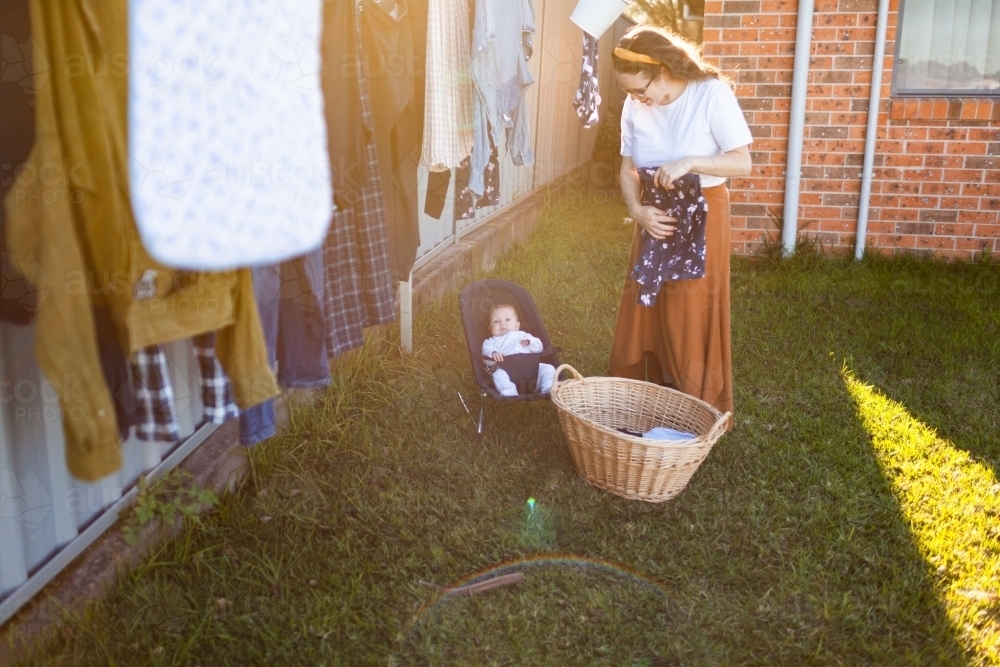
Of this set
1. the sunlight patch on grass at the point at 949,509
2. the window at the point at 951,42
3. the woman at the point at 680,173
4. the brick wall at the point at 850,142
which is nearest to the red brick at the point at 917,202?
the brick wall at the point at 850,142

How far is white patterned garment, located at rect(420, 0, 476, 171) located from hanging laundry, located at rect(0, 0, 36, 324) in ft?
4.75

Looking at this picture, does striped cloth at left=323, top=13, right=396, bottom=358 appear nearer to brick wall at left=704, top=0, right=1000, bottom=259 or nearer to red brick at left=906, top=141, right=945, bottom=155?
brick wall at left=704, top=0, right=1000, bottom=259

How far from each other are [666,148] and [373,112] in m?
1.32

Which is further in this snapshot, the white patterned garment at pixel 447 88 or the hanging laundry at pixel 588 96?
the hanging laundry at pixel 588 96

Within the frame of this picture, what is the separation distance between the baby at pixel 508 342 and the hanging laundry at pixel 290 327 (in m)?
1.51

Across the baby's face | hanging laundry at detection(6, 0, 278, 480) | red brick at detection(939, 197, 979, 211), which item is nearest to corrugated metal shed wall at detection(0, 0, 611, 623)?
hanging laundry at detection(6, 0, 278, 480)

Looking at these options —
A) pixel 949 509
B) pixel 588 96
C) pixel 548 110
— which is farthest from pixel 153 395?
pixel 548 110

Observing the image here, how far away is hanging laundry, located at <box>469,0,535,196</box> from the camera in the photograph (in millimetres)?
3266

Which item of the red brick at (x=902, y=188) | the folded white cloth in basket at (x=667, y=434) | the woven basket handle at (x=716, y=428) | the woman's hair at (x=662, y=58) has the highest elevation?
the woman's hair at (x=662, y=58)

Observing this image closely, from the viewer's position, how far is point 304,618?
2.49m

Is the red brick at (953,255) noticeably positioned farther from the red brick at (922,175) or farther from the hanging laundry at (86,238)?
the hanging laundry at (86,238)

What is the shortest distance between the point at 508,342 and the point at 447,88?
51.5 inches

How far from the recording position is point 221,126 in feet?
5.71

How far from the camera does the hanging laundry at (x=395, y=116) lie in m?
2.44
